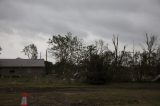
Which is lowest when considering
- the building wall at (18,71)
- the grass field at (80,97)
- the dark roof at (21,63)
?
the grass field at (80,97)

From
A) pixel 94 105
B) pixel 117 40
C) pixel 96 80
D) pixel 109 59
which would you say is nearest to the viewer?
pixel 94 105

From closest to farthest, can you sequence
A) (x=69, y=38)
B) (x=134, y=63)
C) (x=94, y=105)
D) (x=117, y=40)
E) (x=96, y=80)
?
1. (x=94, y=105)
2. (x=96, y=80)
3. (x=134, y=63)
4. (x=117, y=40)
5. (x=69, y=38)

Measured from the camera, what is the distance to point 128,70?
46.8m

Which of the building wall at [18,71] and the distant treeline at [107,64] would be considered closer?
the distant treeline at [107,64]

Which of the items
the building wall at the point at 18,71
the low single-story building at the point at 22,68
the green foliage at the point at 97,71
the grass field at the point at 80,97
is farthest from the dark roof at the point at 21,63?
the grass field at the point at 80,97

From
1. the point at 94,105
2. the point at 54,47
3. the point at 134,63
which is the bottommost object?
the point at 94,105

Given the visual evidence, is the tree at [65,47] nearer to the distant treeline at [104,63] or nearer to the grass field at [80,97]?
the distant treeline at [104,63]

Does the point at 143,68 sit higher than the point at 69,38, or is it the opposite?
the point at 69,38

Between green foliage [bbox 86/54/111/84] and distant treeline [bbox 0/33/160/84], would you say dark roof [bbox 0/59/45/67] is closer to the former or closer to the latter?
distant treeline [bbox 0/33/160/84]

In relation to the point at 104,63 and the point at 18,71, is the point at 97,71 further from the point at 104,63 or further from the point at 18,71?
the point at 18,71

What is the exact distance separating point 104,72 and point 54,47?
A: 1114 inches

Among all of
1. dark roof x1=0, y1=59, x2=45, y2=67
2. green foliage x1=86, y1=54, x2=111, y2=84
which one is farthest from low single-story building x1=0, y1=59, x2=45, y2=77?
green foliage x1=86, y1=54, x2=111, y2=84

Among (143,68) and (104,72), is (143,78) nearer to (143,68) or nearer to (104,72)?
(143,68)

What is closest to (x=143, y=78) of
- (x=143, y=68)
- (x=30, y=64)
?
(x=143, y=68)
